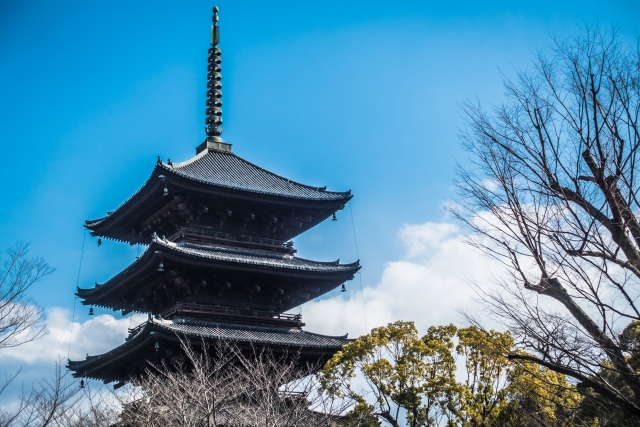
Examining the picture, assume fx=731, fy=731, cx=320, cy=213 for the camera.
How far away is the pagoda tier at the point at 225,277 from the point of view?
971 inches

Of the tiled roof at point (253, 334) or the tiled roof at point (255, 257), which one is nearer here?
the tiled roof at point (253, 334)

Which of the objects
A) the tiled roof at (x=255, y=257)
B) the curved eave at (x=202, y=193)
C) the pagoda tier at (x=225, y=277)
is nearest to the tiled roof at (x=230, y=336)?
the pagoda tier at (x=225, y=277)

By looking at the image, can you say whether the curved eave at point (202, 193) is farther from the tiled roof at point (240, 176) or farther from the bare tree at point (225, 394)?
the bare tree at point (225, 394)

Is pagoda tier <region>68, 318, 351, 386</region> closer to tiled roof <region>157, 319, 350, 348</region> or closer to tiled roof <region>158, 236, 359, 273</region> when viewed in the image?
tiled roof <region>157, 319, 350, 348</region>

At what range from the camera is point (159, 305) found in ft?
89.5

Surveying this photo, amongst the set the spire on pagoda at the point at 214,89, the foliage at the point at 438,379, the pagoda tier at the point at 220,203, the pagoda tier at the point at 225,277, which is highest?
the spire on pagoda at the point at 214,89

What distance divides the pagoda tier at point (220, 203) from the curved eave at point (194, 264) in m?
1.63

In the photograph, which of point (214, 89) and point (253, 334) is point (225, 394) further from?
point (214, 89)

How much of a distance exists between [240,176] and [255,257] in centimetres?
365


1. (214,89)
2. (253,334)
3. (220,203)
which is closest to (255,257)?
(220,203)

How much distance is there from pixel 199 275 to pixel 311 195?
539cm

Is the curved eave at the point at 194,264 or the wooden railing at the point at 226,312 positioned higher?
the curved eave at the point at 194,264

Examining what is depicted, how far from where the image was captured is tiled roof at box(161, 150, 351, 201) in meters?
26.5

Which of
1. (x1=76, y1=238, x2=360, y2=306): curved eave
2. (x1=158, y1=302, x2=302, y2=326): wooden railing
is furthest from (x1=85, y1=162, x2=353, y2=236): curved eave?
(x1=158, y1=302, x2=302, y2=326): wooden railing
